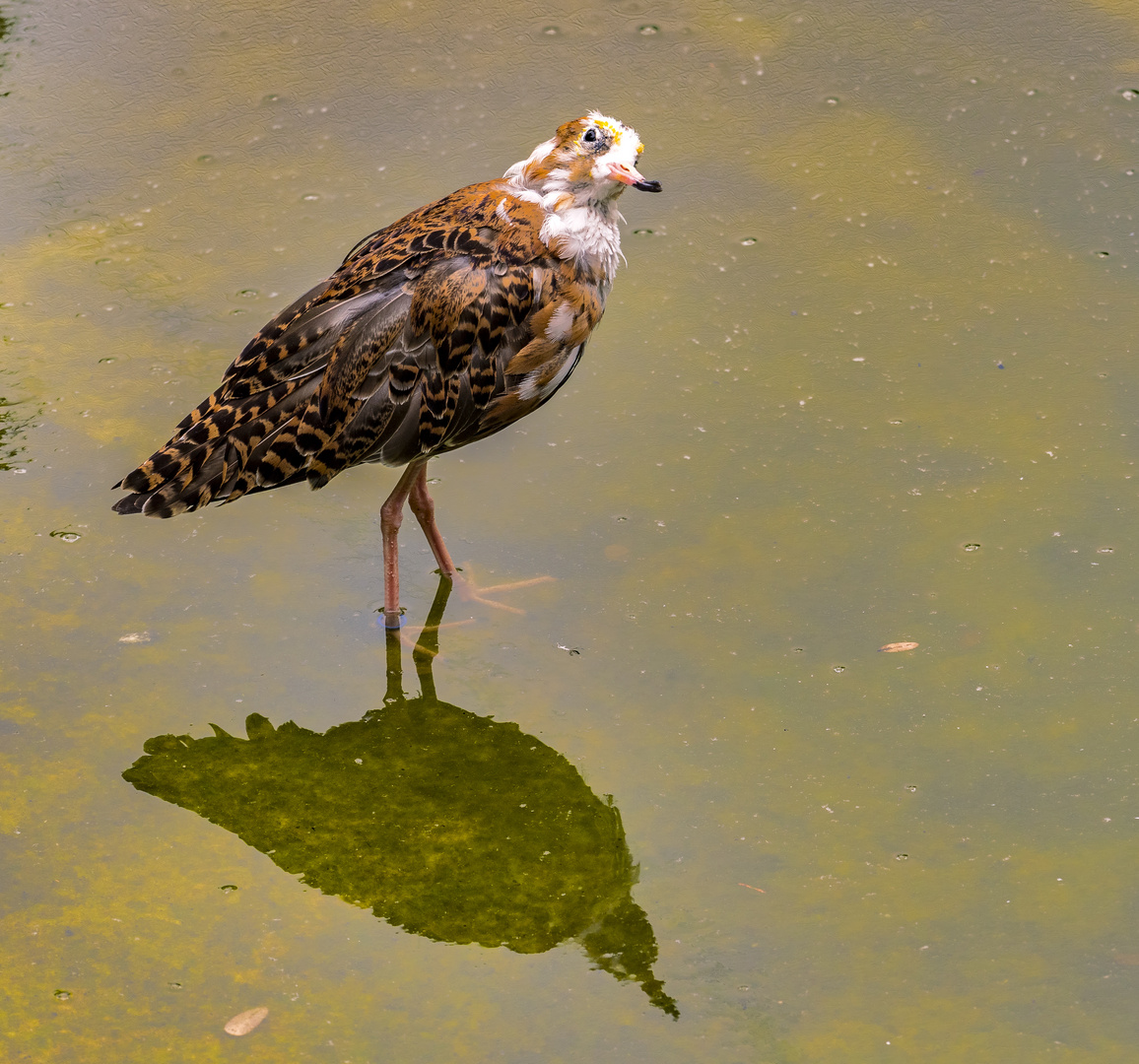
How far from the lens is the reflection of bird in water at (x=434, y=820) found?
4.49 m

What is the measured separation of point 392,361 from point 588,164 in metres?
0.97

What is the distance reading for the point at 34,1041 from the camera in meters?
4.14

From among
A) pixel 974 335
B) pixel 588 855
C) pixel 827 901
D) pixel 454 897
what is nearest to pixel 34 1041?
pixel 454 897

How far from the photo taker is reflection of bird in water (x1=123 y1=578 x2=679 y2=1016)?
4.49 m

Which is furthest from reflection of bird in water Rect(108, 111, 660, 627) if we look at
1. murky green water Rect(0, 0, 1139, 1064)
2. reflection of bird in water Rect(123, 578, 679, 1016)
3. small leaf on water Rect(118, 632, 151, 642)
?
reflection of bird in water Rect(123, 578, 679, 1016)

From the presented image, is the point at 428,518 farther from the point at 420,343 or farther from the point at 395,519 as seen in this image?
the point at 420,343

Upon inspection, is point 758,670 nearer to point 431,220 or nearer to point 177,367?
point 431,220

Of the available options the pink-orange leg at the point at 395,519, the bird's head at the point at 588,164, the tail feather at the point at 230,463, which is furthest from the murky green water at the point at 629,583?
the bird's head at the point at 588,164

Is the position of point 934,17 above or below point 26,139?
above

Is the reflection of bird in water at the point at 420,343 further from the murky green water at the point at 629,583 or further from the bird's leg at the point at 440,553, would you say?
the murky green water at the point at 629,583

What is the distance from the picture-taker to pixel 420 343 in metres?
5.38

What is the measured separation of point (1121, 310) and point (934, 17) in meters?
2.67

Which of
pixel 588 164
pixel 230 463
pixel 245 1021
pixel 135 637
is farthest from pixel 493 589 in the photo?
pixel 245 1021

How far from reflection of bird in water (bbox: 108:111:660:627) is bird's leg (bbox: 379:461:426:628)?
0.13m
